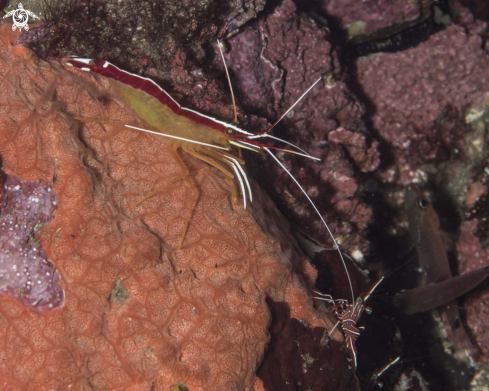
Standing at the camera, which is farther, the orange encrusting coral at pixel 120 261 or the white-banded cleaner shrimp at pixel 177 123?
the white-banded cleaner shrimp at pixel 177 123

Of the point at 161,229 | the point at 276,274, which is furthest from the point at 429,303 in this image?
the point at 161,229

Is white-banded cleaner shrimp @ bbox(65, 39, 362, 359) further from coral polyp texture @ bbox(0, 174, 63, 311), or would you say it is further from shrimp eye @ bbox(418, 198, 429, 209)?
shrimp eye @ bbox(418, 198, 429, 209)

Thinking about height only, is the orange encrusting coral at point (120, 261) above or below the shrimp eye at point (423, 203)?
below

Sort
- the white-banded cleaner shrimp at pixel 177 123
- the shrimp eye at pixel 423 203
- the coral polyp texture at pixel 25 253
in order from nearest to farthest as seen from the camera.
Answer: the coral polyp texture at pixel 25 253, the white-banded cleaner shrimp at pixel 177 123, the shrimp eye at pixel 423 203

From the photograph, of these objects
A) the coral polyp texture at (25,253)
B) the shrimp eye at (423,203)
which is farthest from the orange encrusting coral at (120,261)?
the shrimp eye at (423,203)

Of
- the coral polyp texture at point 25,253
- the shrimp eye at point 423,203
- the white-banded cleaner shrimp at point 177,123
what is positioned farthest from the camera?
the shrimp eye at point 423,203

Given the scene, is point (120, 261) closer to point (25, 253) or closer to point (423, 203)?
point (25, 253)

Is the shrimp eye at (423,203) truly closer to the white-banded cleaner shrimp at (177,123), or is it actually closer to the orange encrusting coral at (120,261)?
the white-banded cleaner shrimp at (177,123)
